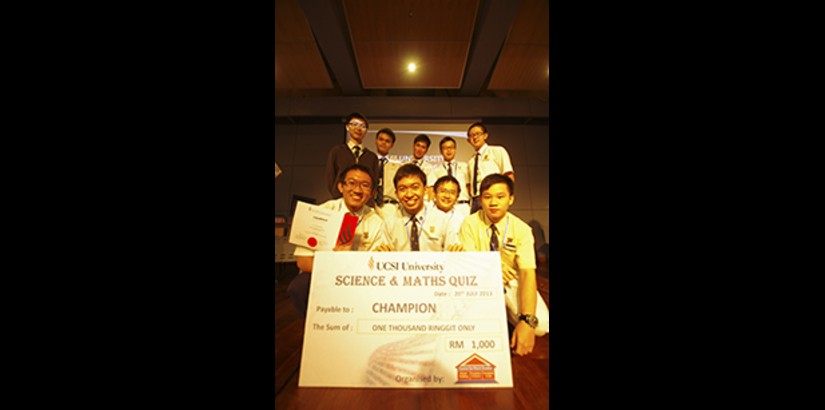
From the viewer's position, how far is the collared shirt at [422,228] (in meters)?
1.97

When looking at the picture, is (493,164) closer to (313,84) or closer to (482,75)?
(482,75)

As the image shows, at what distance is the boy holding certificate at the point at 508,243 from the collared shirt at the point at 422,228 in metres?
0.35

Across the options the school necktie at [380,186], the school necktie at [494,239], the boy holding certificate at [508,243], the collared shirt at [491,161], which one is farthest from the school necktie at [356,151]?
the school necktie at [494,239]

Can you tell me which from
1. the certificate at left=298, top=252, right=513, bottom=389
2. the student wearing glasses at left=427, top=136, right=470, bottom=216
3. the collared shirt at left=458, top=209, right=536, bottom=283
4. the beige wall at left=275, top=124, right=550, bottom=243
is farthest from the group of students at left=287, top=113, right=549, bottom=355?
the beige wall at left=275, top=124, right=550, bottom=243

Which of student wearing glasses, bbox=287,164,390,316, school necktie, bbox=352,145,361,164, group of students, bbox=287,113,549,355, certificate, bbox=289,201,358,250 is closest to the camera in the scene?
certificate, bbox=289,201,358,250

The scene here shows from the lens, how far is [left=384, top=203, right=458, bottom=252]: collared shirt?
1.97 m

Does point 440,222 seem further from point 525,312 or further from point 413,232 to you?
point 525,312

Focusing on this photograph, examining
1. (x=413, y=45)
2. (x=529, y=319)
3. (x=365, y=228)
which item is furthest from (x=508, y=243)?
(x=413, y=45)

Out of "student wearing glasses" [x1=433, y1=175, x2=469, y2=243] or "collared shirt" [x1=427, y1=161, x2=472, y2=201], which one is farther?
"collared shirt" [x1=427, y1=161, x2=472, y2=201]

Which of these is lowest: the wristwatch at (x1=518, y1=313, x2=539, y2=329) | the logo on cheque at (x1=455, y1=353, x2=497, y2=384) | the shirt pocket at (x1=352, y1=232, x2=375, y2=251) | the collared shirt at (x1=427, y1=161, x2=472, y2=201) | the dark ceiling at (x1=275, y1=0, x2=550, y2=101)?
the logo on cheque at (x1=455, y1=353, x2=497, y2=384)

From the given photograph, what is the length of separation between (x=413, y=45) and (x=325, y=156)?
7.76 feet

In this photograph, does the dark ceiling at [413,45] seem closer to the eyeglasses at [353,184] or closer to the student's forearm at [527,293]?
the eyeglasses at [353,184]

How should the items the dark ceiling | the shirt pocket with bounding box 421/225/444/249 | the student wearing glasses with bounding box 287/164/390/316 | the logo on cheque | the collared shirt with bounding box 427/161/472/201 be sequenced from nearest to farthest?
the logo on cheque
the student wearing glasses with bounding box 287/164/390/316
the shirt pocket with bounding box 421/225/444/249
the dark ceiling
the collared shirt with bounding box 427/161/472/201

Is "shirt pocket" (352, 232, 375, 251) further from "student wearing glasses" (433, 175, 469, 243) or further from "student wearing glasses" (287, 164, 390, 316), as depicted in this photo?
"student wearing glasses" (433, 175, 469, 243)
